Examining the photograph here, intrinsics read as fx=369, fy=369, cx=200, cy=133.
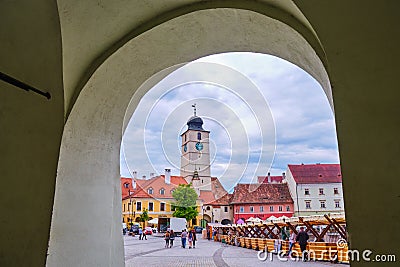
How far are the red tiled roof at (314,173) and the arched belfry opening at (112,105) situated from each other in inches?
1252

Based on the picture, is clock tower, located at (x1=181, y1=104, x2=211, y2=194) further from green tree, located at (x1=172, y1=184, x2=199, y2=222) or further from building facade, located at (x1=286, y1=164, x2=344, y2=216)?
building facade, located at (x1=286, y1=164, x2=344, y2=216)

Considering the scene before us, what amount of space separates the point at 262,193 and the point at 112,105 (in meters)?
36.6

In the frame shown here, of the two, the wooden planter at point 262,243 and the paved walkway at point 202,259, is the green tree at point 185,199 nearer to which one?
the wooden planter at point 262,243

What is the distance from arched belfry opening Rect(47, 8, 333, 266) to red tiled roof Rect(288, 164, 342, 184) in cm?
3181

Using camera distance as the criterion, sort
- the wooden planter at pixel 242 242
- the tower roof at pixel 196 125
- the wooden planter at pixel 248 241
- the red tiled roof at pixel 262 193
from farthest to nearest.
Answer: the tower roof at pixel 196 125
the red tiled roof at pixel 262 193
the wooden planter at pixel 242 242
the wooden planter at pixel 248 241

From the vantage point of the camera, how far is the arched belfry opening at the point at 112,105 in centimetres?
346

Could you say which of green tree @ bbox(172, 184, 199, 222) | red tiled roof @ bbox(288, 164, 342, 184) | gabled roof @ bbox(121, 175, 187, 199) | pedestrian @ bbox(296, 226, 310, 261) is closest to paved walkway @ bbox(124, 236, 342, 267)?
pedestrian @ bbox(296, 226, 310, 261)

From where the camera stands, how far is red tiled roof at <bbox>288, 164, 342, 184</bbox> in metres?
34.2

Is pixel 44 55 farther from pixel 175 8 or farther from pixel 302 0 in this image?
pixel 302 0

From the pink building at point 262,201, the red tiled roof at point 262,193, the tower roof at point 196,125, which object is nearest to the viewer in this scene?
the pink building at point 262,201

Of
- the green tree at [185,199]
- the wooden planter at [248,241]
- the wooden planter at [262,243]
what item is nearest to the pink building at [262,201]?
the green tree at [185,199]

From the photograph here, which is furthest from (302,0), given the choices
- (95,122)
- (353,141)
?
(95,122)

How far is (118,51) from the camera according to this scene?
375 cm

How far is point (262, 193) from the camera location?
39.5m
